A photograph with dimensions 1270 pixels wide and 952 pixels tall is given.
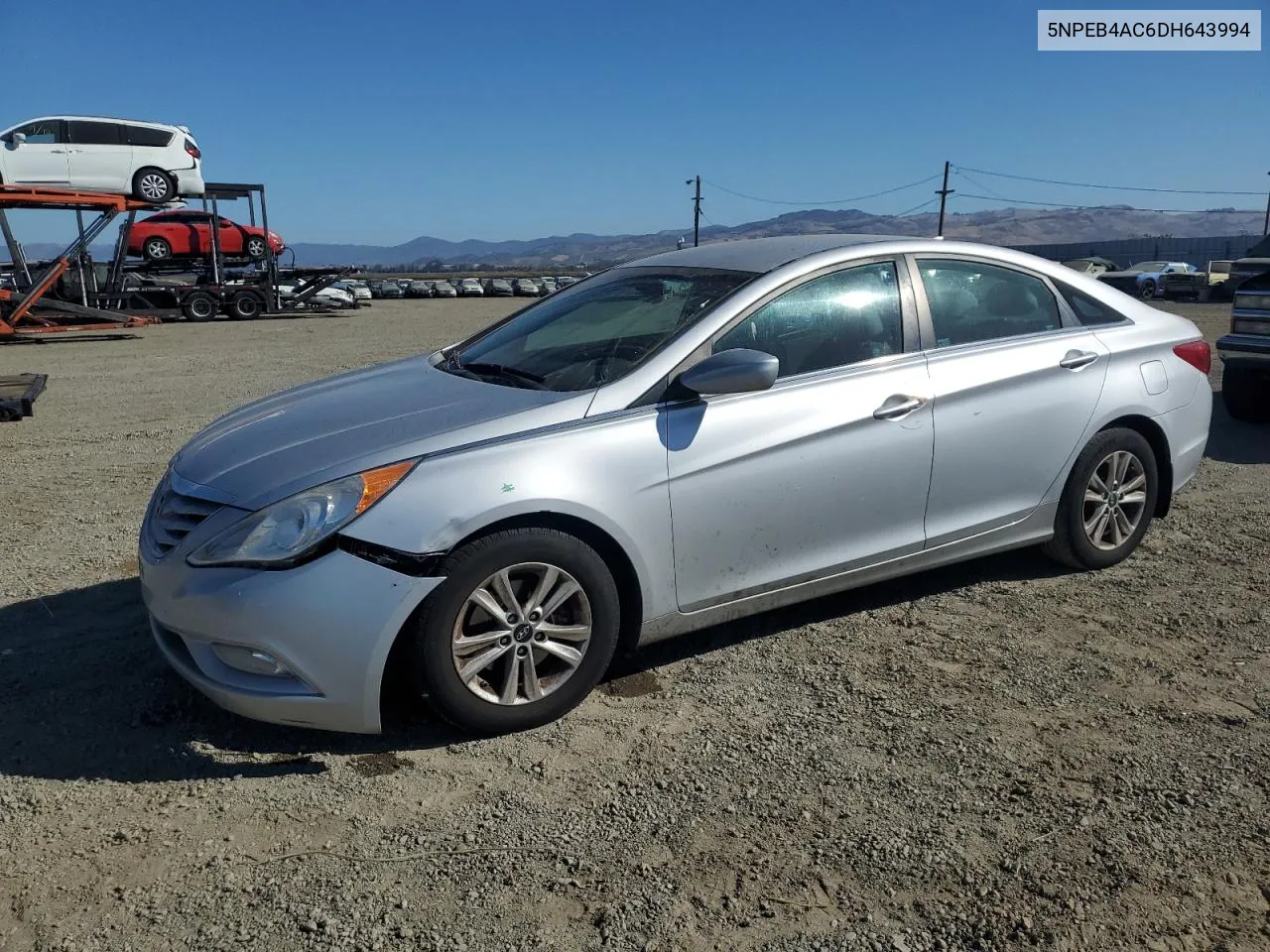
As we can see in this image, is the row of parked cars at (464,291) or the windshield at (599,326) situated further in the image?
the row of parked cars at (464,291)

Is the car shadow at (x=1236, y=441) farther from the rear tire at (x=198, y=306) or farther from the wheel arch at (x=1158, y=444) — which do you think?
Result: the rear tire at (x=198, y=306)

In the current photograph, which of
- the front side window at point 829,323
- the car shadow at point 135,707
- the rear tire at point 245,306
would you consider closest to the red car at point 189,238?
the rear tire at point 245,306

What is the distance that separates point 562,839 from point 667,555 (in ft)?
3.46

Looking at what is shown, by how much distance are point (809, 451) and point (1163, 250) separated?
73.8m

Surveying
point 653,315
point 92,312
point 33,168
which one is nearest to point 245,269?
point 33,168

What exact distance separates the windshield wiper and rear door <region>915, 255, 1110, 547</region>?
5.18ft

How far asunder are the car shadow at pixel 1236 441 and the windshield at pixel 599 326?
4698 mm

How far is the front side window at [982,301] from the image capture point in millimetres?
4188

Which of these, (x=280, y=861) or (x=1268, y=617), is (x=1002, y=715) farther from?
(x=280, y=861)

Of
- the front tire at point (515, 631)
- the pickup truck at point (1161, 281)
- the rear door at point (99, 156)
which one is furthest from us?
the pickup truck at point (1161, 281)

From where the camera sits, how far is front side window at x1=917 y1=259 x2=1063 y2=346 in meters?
4.19

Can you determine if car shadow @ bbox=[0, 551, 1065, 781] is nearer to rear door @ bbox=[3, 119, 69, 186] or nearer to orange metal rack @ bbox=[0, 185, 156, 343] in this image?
orange metal rack @ bbox=[0, 185, 156, 343]

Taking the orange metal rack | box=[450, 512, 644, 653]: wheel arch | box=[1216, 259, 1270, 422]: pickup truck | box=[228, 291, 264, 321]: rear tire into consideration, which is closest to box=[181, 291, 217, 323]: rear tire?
box=[228, 291, 264, 321]: rear tire

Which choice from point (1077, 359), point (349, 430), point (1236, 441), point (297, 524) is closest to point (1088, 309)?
point (1077, 359)
